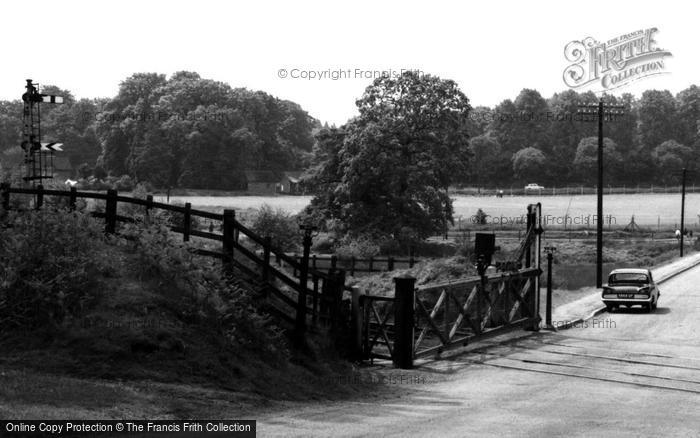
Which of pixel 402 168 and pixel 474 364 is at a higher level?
pixel 402 168

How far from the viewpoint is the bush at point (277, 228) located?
61.4m

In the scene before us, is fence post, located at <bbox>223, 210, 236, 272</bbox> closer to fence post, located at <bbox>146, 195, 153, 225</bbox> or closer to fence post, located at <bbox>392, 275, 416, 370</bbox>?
fence post, located at <bbox>146, 195, 153, 225</bbox>

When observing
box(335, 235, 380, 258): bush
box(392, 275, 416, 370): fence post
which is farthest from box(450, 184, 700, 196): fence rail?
box(392, 275, 416, 370): fence post

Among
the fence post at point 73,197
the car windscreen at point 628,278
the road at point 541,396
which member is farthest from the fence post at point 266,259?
the car windscreen at point 628,278

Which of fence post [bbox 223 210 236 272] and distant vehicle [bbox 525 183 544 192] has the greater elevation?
distant vehicle [bbox 525 183 544 192]

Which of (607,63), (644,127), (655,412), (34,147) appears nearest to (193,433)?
(655,412)

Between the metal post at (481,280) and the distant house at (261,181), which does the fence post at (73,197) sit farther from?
the distant house at (261,181)

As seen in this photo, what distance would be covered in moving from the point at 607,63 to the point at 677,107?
72549 mm

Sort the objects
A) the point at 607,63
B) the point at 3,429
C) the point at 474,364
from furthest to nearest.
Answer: the point at 607,63
the point at 474,364
the point at 3,429

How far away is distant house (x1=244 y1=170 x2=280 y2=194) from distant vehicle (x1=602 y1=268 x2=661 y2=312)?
273 ft

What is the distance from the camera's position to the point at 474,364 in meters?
20.0

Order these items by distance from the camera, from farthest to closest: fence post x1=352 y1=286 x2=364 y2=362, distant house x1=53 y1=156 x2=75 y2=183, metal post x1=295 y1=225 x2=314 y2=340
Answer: distant house x1=53 y1=156 x2=75 y2=183
fence post x1=352 y1=286 x2=364 y2=362
metal post x1=295 y1=225 x2=314 y2=340

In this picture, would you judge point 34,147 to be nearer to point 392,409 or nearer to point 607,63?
point 392,409

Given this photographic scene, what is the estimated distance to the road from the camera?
11.6 meters
